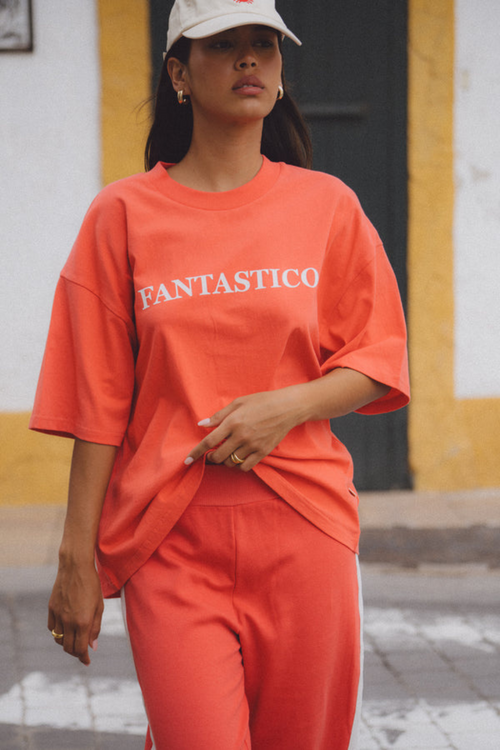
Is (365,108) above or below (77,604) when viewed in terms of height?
above

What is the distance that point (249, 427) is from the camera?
5.65 feet

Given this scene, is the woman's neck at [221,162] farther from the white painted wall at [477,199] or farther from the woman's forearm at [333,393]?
the white painted wall at [477,199]

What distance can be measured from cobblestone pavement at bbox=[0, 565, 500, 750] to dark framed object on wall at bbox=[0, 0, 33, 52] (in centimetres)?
322

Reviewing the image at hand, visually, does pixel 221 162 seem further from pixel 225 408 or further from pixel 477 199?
pixel 477 199

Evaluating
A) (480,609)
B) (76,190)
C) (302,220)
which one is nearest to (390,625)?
(480,609)

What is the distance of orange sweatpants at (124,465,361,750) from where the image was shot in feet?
5.73

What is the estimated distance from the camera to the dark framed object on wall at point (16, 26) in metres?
6.09

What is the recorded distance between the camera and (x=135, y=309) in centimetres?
180

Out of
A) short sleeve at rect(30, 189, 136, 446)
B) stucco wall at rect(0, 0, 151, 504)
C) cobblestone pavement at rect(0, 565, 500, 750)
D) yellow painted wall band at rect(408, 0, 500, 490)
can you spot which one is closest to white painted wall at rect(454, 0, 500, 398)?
yellow painted wall band at rect(408, 0, 500, 490)

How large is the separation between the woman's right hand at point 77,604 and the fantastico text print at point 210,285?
1.66ft

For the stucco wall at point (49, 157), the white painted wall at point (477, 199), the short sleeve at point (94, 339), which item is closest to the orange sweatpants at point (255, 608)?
the short sleeve at point (94, 339)

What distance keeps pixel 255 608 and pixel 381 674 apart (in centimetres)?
222

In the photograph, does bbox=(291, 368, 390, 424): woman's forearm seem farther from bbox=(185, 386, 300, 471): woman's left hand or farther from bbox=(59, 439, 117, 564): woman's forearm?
bbox=(59, 439, 117, 564): woman's forearm

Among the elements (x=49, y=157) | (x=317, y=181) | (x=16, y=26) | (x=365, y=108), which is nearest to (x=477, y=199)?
(x=365, y=108)
